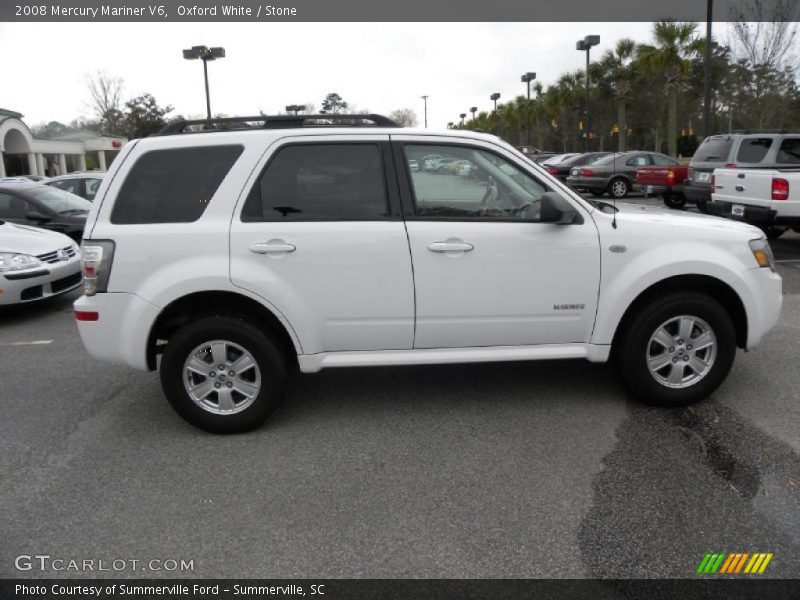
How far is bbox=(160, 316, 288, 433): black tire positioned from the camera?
4047mm

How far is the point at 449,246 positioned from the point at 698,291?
5.91 feet

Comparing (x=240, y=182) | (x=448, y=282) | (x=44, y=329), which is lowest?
(x=44, y=329)

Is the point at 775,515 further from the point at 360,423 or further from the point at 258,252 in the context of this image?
the point at 258,252

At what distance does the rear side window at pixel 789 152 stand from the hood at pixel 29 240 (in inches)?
460

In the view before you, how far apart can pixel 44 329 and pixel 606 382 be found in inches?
240

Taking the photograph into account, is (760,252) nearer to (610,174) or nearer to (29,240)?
(29,240)

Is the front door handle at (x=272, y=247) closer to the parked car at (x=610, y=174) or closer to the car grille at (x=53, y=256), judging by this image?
the car grille at (x=53, y=256)

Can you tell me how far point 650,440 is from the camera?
13.0ft

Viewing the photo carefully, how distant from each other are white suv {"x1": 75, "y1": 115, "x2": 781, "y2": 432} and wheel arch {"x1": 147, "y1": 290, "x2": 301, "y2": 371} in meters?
0.01

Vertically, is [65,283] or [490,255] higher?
[490,255]

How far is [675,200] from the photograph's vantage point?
56.6 ft

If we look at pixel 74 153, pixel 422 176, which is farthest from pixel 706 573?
pixel 74 153

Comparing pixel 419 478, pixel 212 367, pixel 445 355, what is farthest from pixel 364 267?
pixel 419 478

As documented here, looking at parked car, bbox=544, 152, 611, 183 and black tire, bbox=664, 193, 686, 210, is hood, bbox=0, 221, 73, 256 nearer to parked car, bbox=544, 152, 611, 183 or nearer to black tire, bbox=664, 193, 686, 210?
black tire, bbox=664, 193, 686, 210
